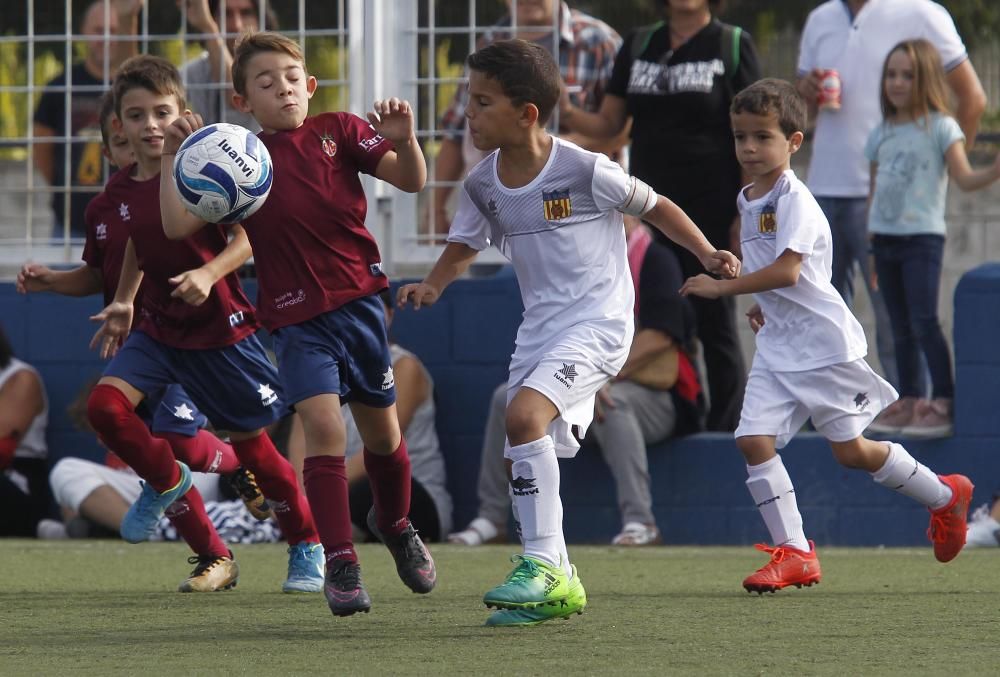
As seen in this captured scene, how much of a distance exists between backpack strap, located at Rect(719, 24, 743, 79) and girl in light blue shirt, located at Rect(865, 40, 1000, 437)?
2.39 feet

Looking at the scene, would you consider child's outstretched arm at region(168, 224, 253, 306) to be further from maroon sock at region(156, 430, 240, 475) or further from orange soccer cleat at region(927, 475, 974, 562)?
orange soccer cleat at region(927, 475, 974, 562)

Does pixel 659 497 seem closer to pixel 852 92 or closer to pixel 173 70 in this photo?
pixel 852 92

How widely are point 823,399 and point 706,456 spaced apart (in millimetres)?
2626

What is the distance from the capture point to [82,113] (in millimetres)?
9758

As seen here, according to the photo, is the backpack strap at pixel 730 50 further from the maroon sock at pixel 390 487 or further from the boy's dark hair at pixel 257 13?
the maroon sock at pixel 390 487

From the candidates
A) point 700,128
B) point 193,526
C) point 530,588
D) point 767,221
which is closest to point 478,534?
point 700,128

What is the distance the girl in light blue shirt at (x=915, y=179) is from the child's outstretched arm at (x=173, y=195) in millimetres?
3735

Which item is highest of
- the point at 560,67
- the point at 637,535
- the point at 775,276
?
the point at 560,67

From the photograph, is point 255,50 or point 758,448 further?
point 758,448

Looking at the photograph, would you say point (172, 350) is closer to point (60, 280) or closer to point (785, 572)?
point (60, 280)

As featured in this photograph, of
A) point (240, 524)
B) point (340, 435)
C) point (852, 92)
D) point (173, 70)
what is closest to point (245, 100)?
point (173, 70)

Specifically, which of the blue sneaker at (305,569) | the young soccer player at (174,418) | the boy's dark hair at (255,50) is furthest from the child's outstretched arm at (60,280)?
the blue sneaker at (305,569)

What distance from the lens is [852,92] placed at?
8.59m

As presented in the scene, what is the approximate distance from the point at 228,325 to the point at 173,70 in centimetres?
96
